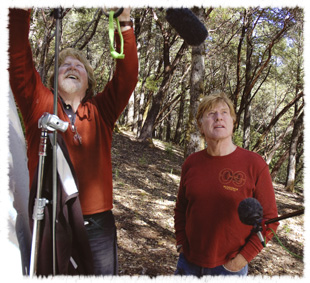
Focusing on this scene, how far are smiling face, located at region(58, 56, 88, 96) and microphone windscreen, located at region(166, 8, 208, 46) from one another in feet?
2.26

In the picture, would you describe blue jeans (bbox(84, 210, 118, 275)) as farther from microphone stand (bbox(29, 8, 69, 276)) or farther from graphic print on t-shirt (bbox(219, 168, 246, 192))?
graphic print on t-shirt (bbox(219, 168, 246, 192))

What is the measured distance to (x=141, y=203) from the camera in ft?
17.3

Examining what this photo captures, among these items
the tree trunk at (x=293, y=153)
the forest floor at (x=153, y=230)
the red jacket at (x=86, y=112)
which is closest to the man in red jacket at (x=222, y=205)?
the red jacket at (x=86, y=112)

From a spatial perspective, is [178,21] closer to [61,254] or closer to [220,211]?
[220,211]

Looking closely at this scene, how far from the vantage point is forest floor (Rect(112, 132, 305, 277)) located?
350cm

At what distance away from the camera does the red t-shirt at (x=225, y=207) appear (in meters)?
1.61

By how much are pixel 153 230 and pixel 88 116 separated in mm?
3133

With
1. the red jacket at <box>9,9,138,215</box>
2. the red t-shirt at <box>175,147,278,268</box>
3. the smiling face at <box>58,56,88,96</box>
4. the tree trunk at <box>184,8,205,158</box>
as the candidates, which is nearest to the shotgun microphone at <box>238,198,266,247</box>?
the red t-shirt at <box>175,147,278,268</box>

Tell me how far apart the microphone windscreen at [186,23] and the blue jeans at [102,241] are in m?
1.14

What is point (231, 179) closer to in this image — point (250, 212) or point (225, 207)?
point (225, 207)

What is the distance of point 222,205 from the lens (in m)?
1.63

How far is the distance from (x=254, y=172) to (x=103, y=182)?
0.94 meters

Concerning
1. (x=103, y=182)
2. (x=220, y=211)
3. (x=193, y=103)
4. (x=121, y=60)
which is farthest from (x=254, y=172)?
(x=193, y=103)

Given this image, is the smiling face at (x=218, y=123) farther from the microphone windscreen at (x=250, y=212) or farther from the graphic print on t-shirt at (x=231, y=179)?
the microphone windscreen at (x=250, y=212)
